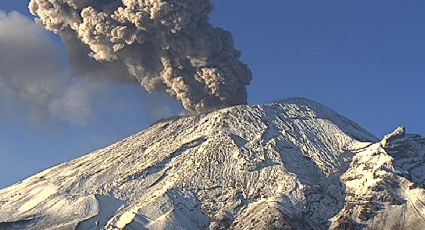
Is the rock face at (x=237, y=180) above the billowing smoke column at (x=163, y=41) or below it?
below

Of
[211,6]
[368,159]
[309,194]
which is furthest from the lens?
[211,6]

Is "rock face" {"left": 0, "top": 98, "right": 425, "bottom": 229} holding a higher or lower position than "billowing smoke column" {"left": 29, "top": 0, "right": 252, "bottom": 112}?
lower

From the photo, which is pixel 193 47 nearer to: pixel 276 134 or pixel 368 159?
pixel 276 134

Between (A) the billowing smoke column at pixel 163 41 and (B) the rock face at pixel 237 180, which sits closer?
(B) the rock face at pixel 237 180

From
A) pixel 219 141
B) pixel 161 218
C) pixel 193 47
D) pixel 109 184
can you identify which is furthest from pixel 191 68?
pixel 161 218

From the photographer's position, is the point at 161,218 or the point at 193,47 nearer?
the point at 161,218
